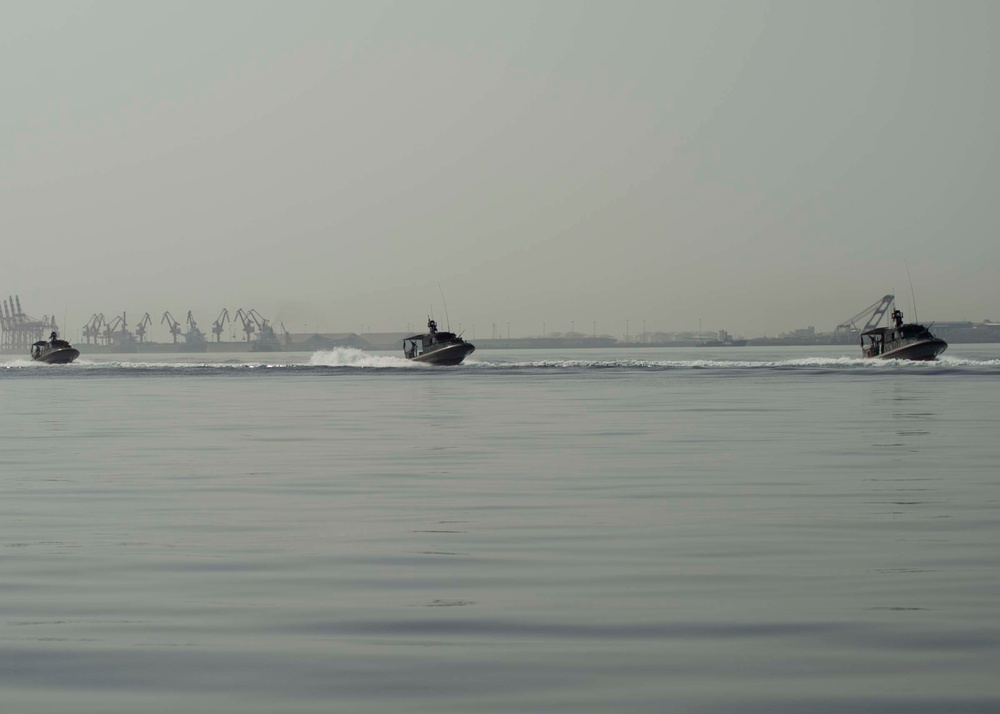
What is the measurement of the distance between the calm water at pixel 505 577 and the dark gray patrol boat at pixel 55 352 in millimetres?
129152

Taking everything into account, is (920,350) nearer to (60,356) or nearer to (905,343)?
(905,343)

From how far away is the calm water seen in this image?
917 cm

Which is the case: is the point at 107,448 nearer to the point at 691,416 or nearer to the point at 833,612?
the point at 691,416

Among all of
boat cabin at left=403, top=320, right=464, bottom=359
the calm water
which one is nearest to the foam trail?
boat cabin at left=403, top=320, right=464, bottom=359

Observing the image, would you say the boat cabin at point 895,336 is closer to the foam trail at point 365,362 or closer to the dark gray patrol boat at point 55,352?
the foam trail at point 365,362

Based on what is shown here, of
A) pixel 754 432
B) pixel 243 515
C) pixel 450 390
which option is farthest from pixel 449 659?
pixel 450 390

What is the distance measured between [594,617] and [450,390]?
6588cm

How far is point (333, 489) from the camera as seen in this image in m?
22.8

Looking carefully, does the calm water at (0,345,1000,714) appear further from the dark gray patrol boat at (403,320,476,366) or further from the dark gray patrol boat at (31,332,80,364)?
the dark gray patrol boat at (31,332,80,364)

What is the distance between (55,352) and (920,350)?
303 feet

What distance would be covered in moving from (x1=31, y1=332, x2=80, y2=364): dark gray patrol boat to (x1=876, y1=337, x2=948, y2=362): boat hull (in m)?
88.0

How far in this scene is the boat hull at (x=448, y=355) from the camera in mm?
129625

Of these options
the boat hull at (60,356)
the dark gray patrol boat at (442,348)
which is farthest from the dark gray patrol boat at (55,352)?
the dark gray patrol boat at (442,348)

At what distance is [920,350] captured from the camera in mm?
112812
